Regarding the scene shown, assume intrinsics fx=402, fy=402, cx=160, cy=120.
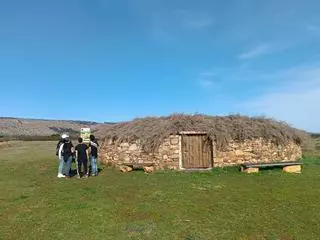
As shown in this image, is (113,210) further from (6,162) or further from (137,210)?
(6,162)

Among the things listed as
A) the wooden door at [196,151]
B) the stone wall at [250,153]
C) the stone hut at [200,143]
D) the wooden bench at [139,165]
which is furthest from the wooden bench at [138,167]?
the stone wall at [250,153]

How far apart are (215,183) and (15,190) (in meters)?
8.21

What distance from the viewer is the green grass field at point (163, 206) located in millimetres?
10805

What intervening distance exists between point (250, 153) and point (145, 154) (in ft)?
18.2

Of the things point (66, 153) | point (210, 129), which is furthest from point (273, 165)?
point (66, 153)

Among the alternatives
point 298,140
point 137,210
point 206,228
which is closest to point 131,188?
point 137,210

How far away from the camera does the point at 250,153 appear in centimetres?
2128

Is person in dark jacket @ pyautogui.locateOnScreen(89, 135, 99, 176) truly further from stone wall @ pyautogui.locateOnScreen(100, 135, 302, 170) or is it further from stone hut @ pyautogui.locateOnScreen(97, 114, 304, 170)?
stone wall @ pyautogui.locateOnScreen(100, 135, 302, 170)

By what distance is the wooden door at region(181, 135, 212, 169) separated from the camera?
2112 centimetres

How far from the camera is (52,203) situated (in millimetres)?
13758

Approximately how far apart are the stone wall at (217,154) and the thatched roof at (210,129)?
1.01 ft

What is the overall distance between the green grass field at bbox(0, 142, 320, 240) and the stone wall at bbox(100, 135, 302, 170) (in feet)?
5.16

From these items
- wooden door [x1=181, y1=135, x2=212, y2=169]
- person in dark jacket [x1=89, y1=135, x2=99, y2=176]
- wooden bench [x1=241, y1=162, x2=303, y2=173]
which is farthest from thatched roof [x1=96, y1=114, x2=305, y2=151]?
person in dark jacket [x1=89, y1=135, x2=99, y2=176]

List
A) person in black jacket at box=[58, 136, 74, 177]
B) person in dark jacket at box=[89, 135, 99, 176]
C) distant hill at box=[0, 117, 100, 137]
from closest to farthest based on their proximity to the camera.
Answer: person in black jacket at box=[58, 136, 74, 177] → person in dark jacket at box=[89, 135, 99, 176] → distant hill at box=[0, 117, 100, 137]
